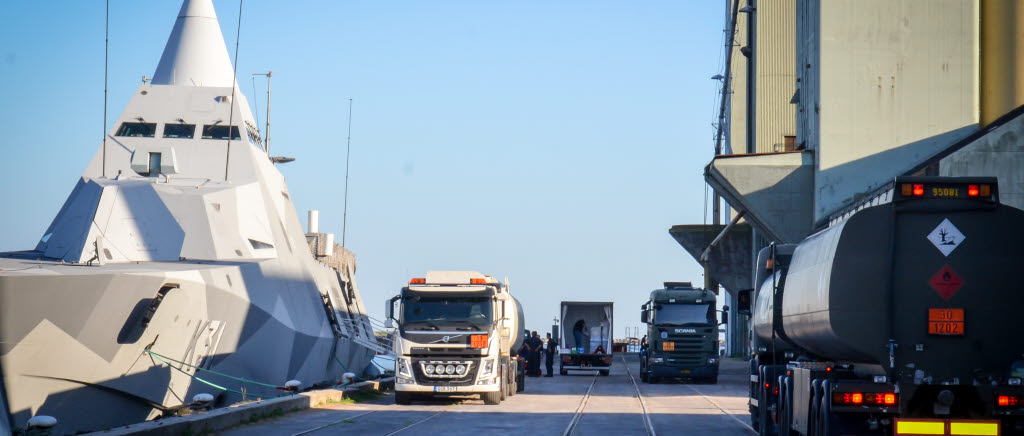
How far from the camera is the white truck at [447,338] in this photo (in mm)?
24969

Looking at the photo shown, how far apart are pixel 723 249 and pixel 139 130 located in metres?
36.7

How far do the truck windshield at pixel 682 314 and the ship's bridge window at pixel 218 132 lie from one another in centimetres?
1562

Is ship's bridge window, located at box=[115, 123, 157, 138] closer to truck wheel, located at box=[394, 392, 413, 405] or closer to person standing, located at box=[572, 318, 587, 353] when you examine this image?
truck wheel, located at box=[394, 392, 413, 405]

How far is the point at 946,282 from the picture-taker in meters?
11.4

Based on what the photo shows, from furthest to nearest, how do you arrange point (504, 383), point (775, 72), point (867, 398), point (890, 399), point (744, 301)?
point (775, 72) < point (504, 383) < point (744, 301) < point (867, 398) < point (890, 399)

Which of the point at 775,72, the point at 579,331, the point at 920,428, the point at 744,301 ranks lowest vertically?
the point at 920,428

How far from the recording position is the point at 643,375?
40.6m

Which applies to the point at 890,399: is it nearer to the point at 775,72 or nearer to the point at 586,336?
the point at 586,336

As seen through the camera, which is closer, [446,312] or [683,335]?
[446,312]

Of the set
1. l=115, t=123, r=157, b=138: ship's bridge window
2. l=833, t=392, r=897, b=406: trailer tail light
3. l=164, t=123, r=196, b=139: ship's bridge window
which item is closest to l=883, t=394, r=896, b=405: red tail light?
l=833, t=392, r=897, b=406: trailer tail light

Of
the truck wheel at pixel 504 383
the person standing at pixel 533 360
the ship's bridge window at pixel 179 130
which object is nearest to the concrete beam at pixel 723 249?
the person standing at pixel 533 360

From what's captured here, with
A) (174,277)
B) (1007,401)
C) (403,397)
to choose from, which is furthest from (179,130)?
(1007,401)

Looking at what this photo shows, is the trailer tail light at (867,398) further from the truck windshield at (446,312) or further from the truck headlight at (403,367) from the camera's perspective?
the truck headlight at (403,367)

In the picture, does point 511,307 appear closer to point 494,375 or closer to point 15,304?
point 494,375
